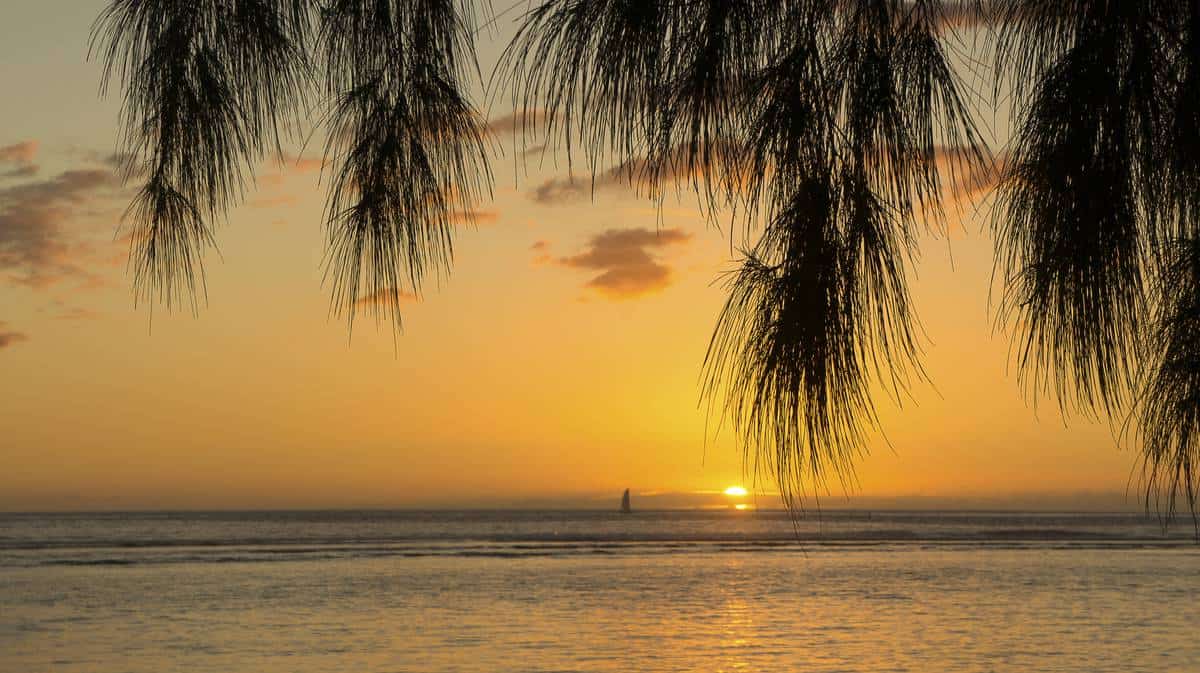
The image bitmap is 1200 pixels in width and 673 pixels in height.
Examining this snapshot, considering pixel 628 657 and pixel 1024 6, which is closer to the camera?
pixel 1024 6

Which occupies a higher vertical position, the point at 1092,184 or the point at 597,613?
the point at 1092,184

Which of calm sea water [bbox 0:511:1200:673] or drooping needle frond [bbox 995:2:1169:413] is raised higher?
drooping needle frond [bbox 995:2:1169:413]

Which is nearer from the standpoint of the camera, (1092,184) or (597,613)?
(1092,184)

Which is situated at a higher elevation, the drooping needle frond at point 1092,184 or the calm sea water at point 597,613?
the drooping needle frond at point 1092,184

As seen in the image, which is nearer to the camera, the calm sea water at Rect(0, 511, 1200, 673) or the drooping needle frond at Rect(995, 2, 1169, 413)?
the drooping needle frond at Rect(995, 2, 1169, 413)

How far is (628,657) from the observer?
16.0 metres

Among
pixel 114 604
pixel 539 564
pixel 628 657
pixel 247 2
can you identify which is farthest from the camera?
pixel 539 564

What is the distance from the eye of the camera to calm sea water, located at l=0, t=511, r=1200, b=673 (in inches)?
629

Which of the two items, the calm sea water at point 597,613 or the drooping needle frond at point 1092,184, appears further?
the calm sea water at point 597,613

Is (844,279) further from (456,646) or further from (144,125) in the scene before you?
(456,646)

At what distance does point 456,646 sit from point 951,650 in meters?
6.51

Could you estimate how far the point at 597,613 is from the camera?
21109mm

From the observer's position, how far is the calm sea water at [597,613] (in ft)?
52.4

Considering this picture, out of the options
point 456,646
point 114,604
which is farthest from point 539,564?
point 456,646
